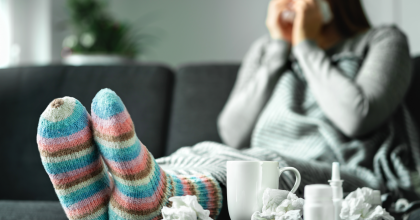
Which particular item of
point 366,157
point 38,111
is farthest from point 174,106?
point 366,157

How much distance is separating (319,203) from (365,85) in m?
0.64

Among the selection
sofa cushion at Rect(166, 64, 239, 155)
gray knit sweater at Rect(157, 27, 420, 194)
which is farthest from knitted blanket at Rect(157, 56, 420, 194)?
sofa cushion at Rect(166, 64, 239, 155)

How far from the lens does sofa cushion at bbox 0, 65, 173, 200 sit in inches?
53.1

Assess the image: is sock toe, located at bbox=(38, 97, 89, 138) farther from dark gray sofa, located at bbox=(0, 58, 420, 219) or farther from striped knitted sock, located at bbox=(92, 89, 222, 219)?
dark gray sofa, located at bbox=(0, 58, 420, 219)

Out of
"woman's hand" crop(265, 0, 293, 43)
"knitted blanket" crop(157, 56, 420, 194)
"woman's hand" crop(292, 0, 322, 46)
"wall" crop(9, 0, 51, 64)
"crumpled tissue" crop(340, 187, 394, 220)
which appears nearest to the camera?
"crumpled tissue" crop(340, 187, 394, 220)

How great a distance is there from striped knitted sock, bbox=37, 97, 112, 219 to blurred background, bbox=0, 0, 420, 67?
1.61 m

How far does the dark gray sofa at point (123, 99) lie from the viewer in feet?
4.43

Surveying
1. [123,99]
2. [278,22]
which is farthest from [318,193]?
[123,99]

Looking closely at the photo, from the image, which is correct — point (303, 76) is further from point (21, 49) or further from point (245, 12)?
point (21, 49)

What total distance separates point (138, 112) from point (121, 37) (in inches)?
28.1

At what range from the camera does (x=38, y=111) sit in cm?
140

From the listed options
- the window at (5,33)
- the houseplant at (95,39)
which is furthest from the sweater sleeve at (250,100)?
the window at (5,33)

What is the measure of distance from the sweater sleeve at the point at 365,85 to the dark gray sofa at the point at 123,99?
26 cm

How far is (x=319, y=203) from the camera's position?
1.48ft
